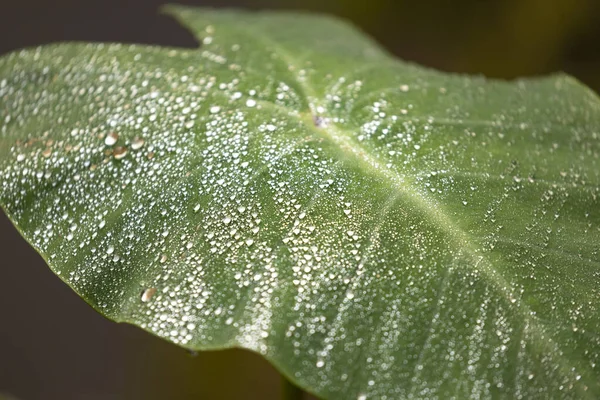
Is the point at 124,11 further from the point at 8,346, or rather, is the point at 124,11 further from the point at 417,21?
the point at 8,346

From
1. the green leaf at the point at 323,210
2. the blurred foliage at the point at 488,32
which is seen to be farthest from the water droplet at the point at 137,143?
the blurred foliage at the point at 488,32

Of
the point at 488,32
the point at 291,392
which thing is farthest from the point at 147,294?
the point at 488,32

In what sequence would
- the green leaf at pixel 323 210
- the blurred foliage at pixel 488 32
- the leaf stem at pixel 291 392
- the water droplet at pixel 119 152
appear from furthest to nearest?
the blurred foliage at pixel 488 32 → the leaf stem at pixel 291 392 → the water droplet at pixel 119 152 → the green leaf at pixel 323 210

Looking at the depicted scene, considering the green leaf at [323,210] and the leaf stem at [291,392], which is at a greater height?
the green leaf at [323,210]

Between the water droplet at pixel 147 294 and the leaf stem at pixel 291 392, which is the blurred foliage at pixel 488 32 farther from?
the water droplet at pixel 147 294

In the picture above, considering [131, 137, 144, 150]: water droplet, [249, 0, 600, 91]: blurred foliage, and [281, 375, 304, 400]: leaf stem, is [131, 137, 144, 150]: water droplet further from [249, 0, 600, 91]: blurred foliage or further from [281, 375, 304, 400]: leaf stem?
[249, 0, 600, 91]: blurred foliage

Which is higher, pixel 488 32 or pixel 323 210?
pixel 323 210

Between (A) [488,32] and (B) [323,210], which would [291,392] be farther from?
(A) [488,32]

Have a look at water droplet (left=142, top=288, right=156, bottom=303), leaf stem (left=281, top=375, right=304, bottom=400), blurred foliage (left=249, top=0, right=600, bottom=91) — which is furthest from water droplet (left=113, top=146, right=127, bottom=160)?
blurred foliage (left=249, top=0, right=600, bottom=91)

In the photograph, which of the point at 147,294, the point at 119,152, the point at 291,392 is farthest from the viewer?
the point at 291,392
